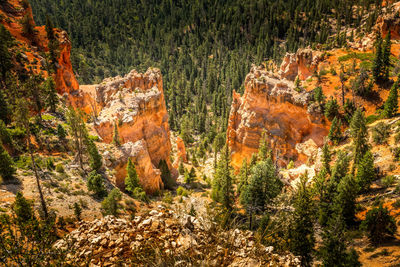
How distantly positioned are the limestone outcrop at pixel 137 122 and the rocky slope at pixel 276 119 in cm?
2342

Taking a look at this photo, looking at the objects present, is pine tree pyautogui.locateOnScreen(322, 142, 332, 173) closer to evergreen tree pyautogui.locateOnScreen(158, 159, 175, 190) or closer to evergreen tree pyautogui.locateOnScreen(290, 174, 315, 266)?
evergreen tree pyautogui.locateOnScreen(290, 174, 315, 266)

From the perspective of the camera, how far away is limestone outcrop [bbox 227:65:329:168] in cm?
5569

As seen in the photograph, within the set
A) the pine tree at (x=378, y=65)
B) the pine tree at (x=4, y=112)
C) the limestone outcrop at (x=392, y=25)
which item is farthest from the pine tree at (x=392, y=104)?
the pine tree at (x=4, y=112)

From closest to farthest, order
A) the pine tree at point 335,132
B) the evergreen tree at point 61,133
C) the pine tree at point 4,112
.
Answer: the pine tree at point 4,112 → the evergreen tree at point 61,133 → the pine tree at point 335,132

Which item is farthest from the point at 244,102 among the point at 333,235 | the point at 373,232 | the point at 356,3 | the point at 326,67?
the point at 356,3

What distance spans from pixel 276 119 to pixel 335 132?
1442 centimetres

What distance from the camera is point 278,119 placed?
5906cm

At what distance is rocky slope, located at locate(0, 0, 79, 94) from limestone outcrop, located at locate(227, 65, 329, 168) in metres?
51.6

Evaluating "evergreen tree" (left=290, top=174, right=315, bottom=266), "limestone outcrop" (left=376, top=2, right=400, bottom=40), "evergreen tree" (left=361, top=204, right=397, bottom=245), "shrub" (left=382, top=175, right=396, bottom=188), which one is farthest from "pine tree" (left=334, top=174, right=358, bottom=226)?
"limestone outcrop" (left=376, top=2, right=400, bottom=40)

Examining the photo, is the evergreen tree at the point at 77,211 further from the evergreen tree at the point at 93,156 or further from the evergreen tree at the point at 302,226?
the evergreen tree at the point at 302,226

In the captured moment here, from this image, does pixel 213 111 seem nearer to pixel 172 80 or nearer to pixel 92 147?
pixel 172 80

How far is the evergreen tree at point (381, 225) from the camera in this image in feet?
83.3

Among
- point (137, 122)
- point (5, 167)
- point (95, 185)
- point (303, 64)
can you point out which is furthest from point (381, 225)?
point (303, 64)

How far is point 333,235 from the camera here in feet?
63.9
